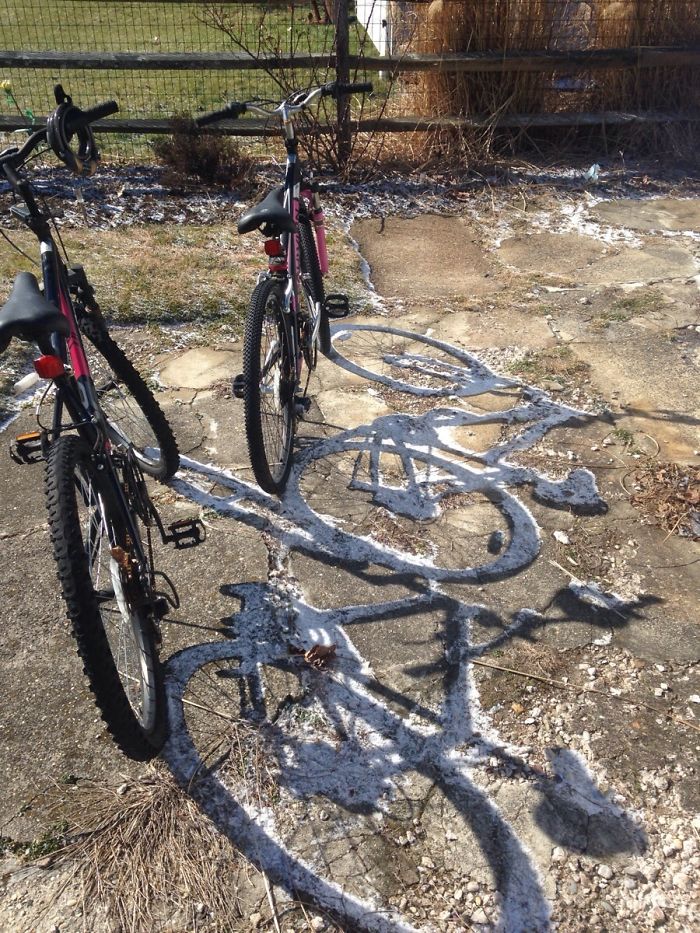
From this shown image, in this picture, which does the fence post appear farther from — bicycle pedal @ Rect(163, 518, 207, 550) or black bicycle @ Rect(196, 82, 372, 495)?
bicycle pedal @ Rect(163, 518, 207, 550)

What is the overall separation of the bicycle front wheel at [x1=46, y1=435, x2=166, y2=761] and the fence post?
193 inches

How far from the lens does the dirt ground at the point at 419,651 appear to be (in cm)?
194

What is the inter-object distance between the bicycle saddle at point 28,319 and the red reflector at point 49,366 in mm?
58

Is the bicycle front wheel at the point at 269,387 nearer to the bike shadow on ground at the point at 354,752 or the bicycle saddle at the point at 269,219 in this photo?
the bicycle saddle at the point at 269,219

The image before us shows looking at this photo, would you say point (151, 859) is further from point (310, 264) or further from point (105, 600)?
point (310, 264)

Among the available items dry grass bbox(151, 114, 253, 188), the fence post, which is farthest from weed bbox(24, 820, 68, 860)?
the fence post

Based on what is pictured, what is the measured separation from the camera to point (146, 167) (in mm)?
6371

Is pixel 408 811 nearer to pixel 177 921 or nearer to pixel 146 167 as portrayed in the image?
pixel 177 921

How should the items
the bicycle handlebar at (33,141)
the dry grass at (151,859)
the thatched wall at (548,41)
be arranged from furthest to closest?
1. the thatched wall at (548,41)
2. the bicycle handlebar at (33,141)
3. the dry grass at (151,859)

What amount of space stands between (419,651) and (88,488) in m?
1.26

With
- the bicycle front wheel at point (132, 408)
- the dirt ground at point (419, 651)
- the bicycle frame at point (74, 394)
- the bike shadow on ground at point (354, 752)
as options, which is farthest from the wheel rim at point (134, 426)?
the bike shadow on ground at point (354, 752)

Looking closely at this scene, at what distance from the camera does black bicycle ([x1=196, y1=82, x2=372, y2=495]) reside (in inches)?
108

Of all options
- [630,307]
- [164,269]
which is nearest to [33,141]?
[164,269]

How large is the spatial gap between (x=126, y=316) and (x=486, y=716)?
324cm
